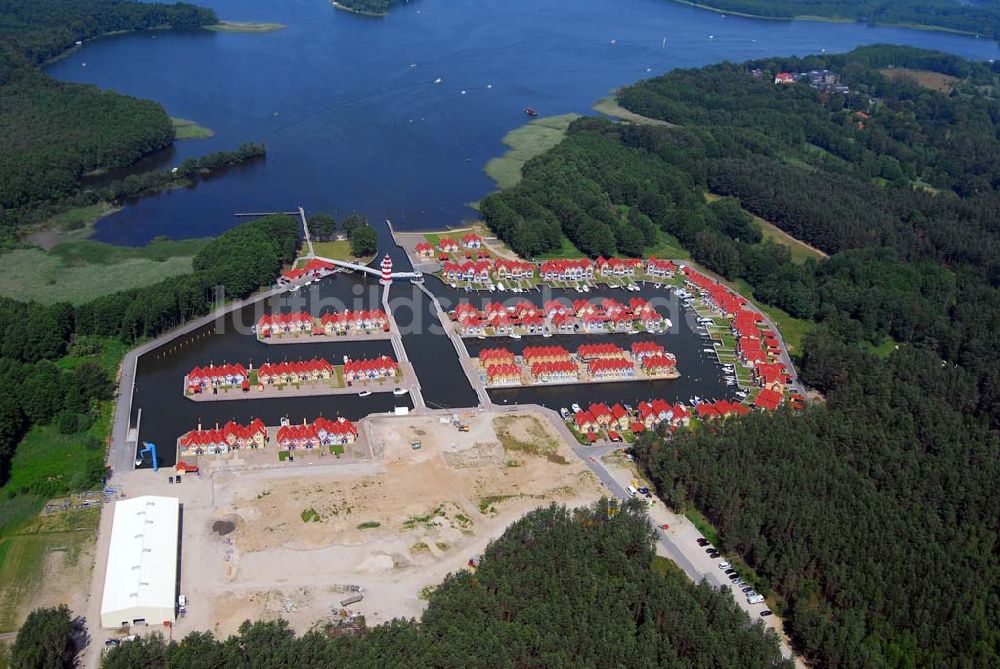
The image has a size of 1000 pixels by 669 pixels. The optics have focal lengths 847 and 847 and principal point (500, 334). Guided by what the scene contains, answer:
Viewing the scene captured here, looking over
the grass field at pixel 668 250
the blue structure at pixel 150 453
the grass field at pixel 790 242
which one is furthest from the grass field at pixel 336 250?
the grass field at pixel 790 242

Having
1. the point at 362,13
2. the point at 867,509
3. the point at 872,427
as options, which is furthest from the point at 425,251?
the point at 362,13

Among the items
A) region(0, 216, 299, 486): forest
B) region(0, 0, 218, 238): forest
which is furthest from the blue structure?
region(0, 0, 218, 238): forest

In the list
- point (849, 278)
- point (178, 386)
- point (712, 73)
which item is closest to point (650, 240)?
point (849, 278)

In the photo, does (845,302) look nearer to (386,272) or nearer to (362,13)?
(386,272)

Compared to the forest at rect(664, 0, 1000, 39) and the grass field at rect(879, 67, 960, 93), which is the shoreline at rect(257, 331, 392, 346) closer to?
the grass field at rect(879, 67, 960, 93)

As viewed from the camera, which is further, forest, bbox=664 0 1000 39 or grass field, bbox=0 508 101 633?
forest, bbox=664 0 1000 39

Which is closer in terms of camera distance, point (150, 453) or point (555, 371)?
point (150, 453)

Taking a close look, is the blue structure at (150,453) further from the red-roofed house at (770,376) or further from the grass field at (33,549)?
the red-roofed house at (770,376)
